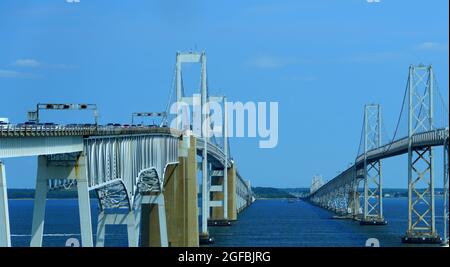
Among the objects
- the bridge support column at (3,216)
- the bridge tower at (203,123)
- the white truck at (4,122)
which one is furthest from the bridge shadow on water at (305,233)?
the bridge support column at (3,216)

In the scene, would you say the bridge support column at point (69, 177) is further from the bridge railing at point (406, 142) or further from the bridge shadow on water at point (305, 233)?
the bridge railing at point (406, 142)

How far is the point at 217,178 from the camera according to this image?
3814 inches

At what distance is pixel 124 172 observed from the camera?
3666cm

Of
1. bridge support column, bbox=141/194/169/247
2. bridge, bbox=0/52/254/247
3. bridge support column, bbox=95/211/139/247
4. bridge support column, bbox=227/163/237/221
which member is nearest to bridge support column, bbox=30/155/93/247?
bridge, bbox=0/52/254/247

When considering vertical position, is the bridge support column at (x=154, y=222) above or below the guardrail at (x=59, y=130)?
below

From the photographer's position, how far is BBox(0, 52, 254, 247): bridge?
2356 cm

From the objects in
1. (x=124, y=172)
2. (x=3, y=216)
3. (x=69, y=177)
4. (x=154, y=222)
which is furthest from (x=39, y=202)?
(x=154, y=222)

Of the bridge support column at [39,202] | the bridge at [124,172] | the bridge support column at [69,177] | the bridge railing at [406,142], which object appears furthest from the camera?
the bridge railing at [406,142]

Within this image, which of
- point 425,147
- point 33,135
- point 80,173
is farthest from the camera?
point 425,147

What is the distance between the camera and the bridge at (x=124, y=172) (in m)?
23.6
